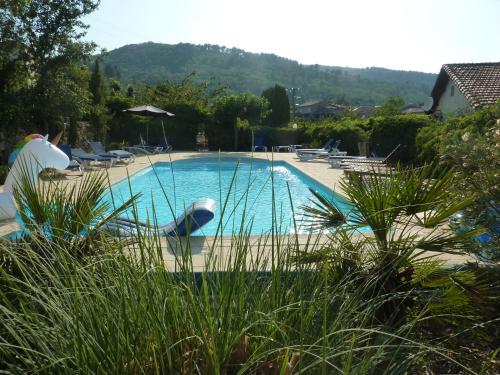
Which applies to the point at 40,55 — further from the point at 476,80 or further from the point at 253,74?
the point at 253,74

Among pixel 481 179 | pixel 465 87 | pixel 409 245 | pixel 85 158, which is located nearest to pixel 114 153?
pixel 85 158

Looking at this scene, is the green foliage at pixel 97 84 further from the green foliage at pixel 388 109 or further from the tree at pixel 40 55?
the green foliage at pixel 388 109

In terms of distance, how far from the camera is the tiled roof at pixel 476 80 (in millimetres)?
19391

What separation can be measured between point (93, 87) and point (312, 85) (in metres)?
88.2

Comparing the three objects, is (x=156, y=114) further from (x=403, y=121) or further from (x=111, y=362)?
(x=111, y=362)

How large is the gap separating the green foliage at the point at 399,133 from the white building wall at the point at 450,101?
17.4 ft

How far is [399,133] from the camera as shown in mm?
17250

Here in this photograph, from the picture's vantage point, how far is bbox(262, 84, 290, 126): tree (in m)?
30.8

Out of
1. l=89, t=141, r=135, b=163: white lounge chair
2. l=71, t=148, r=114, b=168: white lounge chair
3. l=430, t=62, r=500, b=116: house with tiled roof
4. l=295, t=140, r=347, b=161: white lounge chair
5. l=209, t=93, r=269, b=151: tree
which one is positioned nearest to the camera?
l=71, t=148, r=114, b=168: white lounge chair

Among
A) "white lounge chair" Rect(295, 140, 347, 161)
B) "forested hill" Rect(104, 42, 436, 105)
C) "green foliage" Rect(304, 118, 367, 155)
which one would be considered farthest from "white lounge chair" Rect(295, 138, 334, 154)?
"forested hill" Rect(104, 42, 436, 105)

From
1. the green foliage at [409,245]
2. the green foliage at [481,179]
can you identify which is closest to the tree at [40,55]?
the green foliage at [481,179]

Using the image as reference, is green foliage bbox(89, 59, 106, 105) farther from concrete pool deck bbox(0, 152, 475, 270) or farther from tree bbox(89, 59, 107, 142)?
concrete pool deck bbox(0, 152, 475, 270)

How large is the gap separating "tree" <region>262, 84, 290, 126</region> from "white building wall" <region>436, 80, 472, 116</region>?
9812 millimetres

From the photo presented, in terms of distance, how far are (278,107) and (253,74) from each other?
62971 mm
